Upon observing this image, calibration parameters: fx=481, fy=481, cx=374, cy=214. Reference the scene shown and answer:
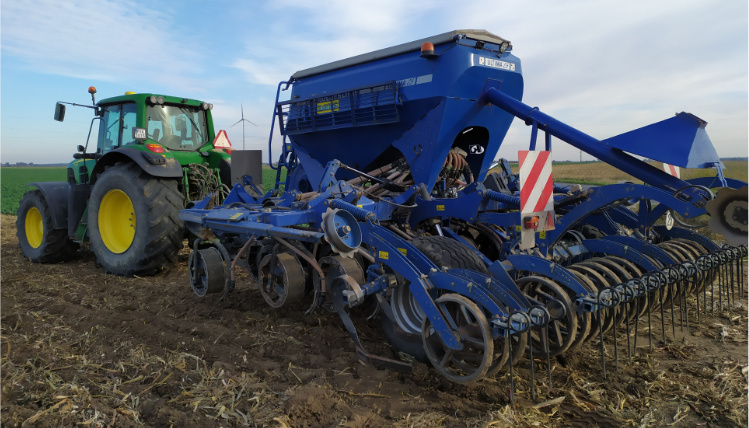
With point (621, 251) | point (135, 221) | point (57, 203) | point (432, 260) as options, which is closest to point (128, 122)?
point (135, 221)

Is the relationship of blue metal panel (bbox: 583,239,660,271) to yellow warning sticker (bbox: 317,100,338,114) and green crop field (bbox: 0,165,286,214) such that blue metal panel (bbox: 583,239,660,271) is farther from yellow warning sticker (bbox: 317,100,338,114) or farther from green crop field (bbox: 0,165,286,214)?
green crop field (bbox: 0,165,286,214)

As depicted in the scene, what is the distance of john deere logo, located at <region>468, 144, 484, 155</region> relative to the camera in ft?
17.4

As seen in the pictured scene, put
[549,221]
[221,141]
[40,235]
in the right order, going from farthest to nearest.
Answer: [40,235] → [221,141] → [549,221]

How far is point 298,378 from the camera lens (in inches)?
122

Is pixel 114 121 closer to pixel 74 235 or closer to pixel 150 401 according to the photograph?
pixel 74 235

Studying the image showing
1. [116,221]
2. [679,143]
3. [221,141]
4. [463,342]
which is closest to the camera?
[463,342]

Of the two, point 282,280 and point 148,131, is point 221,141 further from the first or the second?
point 282,280

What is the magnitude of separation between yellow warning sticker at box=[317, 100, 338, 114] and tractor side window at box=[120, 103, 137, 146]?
112 inches

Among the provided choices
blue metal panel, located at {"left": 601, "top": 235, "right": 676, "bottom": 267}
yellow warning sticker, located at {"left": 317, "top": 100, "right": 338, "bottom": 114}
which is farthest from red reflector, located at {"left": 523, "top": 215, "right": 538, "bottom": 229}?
yellow warning sticker, located at {"left": 317, "top": 100, "right": 338, "bottom": 114}

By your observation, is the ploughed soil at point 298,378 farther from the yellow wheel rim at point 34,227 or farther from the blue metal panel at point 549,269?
the yellow wheel rim at point 34,227

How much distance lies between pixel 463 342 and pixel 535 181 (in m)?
1.38

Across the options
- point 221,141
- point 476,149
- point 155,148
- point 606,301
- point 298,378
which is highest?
point 221,141

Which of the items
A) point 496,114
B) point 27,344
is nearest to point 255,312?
point 27,344

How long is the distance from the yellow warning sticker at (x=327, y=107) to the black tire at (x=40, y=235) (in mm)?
4519
